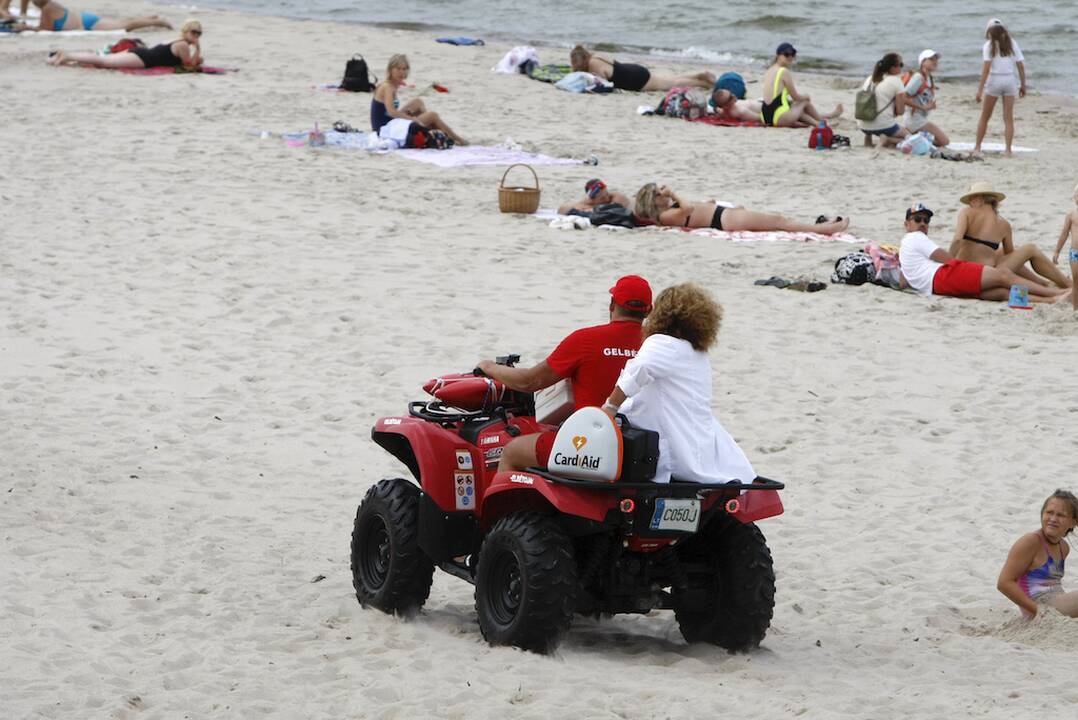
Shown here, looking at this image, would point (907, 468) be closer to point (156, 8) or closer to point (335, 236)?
point (335, 236)

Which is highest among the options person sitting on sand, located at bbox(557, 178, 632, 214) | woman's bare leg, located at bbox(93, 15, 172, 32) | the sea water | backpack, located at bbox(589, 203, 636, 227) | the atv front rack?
the sea water

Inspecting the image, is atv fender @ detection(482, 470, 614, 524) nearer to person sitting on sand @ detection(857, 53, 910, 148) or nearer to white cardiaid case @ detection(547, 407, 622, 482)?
white cardiaid case @ detection(547, 407, 622, 482)

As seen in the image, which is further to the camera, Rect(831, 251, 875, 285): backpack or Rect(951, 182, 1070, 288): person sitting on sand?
Rect(831, 251, 875, 285): backpack

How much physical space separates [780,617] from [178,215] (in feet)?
27.7

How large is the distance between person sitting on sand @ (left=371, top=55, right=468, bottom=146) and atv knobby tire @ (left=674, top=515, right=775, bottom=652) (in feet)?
39.9

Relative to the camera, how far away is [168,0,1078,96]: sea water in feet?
95.6

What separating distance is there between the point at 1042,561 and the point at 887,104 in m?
12.5

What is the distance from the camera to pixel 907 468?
8.16 meters

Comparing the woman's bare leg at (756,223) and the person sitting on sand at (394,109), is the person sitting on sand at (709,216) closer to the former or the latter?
the woman's bare leg at (756,223)

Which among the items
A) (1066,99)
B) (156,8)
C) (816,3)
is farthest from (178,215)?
(816,3)

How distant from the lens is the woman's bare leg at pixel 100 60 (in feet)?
70.4

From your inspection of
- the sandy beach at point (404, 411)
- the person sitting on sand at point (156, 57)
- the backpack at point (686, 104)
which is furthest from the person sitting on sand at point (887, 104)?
the person sitting on sand at point (156, 57)

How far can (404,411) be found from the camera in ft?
29.4

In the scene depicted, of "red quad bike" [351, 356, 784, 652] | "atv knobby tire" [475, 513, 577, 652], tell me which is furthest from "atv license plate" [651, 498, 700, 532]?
"atv knobby tire" [475, 513, 577, 652]
